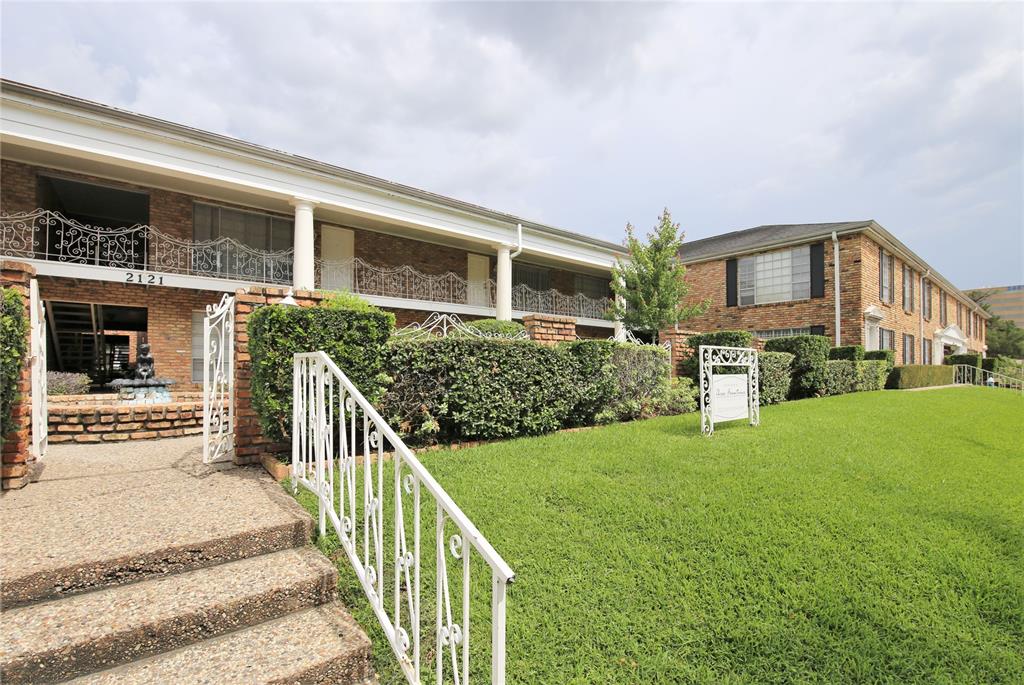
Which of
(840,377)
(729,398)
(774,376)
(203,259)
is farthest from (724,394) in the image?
(203,259)

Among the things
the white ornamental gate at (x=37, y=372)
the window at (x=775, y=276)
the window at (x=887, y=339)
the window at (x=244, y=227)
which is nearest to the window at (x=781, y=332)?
the window at (x=775, y=276)

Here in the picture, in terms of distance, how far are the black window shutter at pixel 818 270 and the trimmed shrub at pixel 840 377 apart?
16.4 ft

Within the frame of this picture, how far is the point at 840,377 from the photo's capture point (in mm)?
12062

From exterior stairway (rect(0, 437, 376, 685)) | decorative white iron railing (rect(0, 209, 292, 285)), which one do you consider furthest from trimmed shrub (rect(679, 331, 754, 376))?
decorative white iron railing (rect(0, 209, 292, 285))

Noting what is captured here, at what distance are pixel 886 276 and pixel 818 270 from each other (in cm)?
351

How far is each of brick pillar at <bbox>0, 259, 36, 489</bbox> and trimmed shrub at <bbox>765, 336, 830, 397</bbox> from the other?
42.2 ft

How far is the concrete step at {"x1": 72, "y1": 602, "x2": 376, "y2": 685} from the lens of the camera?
1.89 metres

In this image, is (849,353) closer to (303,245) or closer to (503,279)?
(503,279)

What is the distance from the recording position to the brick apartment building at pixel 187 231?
27.9 ft

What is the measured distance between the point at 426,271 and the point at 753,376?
33.9 feet

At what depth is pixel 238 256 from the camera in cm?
1100

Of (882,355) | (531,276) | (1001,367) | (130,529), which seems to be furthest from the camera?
(1001,367)

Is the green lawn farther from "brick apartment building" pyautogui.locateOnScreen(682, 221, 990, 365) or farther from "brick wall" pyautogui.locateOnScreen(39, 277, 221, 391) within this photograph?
"brick apartment building" pyautogui.locateOnScreen(682, 221, 990, 365)

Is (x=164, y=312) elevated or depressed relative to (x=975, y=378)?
elevated
